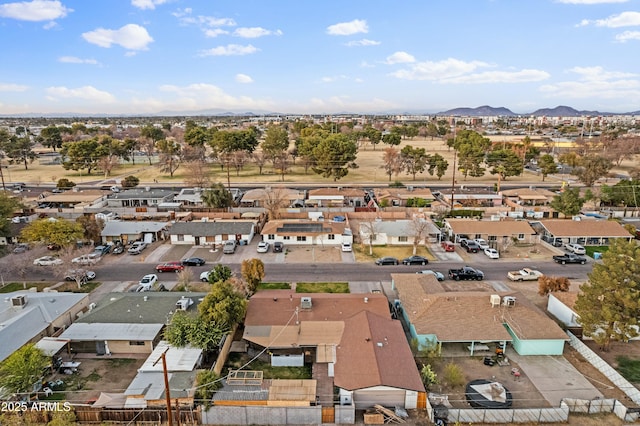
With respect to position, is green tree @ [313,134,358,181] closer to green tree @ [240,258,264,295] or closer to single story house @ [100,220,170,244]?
single story house @ [100,220,170,244]

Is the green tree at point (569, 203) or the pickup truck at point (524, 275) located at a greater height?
the green tree at point (569, 203)

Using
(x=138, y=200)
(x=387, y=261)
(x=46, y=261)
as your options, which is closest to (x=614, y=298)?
(x=387, y=261)

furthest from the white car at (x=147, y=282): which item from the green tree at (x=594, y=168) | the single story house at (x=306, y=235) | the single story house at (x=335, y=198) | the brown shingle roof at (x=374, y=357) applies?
the green tree at (x=594, y=168)

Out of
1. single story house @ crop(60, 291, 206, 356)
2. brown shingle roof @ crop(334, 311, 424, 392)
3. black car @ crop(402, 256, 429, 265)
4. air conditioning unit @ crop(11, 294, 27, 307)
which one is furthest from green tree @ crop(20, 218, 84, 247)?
black car @ crop(402, 256, 429, 265)

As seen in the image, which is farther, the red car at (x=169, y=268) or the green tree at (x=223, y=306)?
the red car at (x=169, y=268)

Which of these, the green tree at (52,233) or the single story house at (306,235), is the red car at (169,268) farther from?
the single story house at (306,235)
